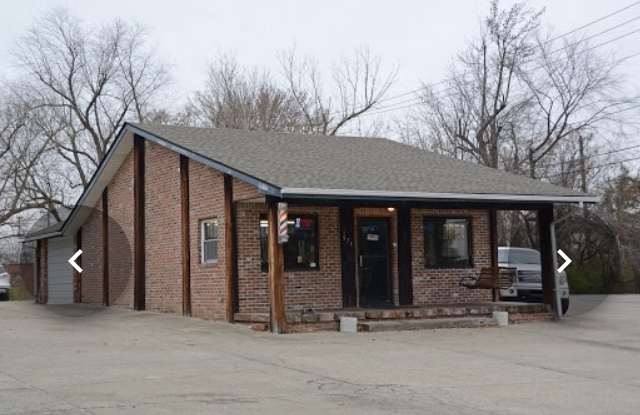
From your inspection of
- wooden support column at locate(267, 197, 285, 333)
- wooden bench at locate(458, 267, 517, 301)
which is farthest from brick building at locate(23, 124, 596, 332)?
wooden bench at locate(458, 267, 517, 301)

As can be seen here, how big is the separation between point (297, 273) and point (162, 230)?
14.5ft

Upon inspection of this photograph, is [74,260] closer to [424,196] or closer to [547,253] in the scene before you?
[424,196]

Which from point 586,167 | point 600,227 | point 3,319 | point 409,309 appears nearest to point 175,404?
point 409,309

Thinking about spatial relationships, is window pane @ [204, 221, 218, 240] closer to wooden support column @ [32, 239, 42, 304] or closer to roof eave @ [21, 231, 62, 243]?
→ roof eave @ [21, 231, 62, 243]

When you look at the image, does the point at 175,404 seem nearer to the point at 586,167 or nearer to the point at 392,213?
the point at 392,213

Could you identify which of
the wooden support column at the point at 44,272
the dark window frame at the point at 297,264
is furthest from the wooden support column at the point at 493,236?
the wooden support column at the point at 44,272

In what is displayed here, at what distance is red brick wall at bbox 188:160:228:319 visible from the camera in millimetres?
18172

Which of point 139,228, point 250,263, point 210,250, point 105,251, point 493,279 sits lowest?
point 493,279

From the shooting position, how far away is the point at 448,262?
66.6 feet

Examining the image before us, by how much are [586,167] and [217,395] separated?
32.8 m

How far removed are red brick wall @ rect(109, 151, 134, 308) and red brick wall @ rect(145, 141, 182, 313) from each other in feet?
3.48

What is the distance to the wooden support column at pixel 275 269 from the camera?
15.7 m

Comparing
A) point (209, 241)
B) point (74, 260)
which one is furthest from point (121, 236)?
point (209, 241)

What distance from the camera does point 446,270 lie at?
20.2 m
